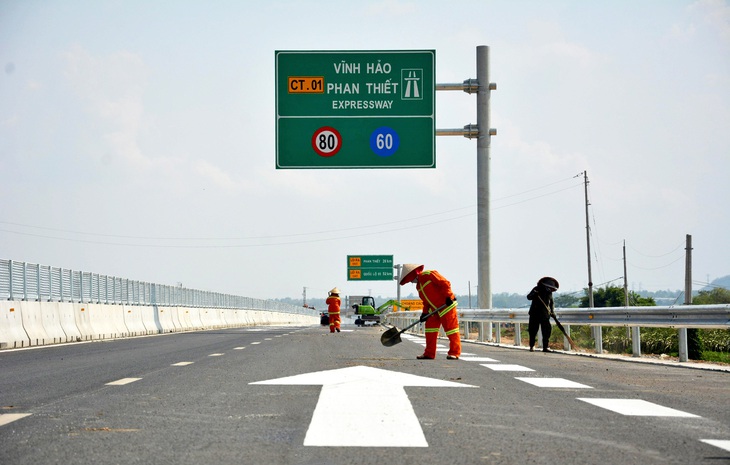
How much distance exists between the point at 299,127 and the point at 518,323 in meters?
8.76

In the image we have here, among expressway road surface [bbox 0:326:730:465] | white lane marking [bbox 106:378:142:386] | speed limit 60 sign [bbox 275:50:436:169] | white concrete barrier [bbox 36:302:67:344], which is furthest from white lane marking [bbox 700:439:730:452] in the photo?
speed limit 60 sign [bbox 275:50:436:169]

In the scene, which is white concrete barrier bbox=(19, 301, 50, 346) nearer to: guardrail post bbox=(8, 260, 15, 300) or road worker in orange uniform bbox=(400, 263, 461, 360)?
guardrail post bbox=(8, 260, 15, 300)

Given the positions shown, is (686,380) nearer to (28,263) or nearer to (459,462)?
(459,462)

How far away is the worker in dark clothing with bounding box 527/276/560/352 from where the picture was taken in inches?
717

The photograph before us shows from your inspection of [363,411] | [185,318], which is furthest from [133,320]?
[363,411]

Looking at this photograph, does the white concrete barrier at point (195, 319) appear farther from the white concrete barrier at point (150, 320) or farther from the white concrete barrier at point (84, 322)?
the white concrete barrier at point (84, 322)

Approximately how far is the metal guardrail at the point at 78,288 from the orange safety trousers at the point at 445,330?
10796 mm

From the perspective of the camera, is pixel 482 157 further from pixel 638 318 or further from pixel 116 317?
pixel 116 317

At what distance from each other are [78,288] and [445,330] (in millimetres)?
16162

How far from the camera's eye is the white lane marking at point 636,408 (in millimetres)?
7188

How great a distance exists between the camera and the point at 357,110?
26531mm

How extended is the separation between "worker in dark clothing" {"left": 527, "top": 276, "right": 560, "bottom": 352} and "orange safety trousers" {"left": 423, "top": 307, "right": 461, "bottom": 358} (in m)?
4.02

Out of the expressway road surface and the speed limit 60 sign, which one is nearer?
the expressway road surface

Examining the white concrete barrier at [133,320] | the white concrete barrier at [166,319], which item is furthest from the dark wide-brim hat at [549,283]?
the white concrete barrier at [166,319]
